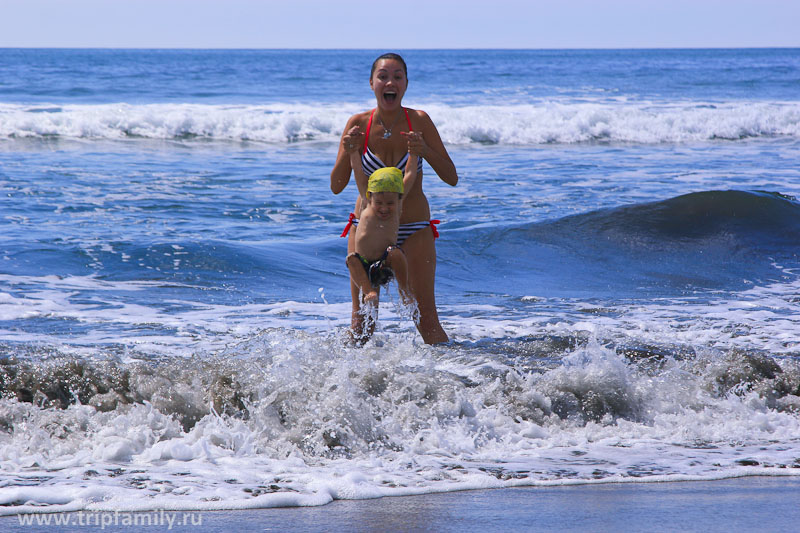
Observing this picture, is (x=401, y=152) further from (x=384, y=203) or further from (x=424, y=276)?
(x=424, y=276)

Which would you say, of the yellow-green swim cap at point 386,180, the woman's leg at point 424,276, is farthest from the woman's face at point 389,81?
the woman's leg at point 424,276

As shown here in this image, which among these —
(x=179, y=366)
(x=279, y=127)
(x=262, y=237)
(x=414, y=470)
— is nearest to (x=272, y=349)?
(x=179, y=366)

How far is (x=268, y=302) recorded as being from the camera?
22.1 feet

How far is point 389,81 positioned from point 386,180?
599 millimetres

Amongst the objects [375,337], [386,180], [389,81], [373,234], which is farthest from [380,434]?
[389,81]

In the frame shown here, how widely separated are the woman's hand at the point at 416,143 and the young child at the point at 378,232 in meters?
0.04

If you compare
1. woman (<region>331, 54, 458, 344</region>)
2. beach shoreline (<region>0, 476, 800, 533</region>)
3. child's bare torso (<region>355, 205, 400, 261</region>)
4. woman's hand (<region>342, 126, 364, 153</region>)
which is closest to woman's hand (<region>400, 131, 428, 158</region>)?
woman (<region>331, 54, 458, 344</region>)

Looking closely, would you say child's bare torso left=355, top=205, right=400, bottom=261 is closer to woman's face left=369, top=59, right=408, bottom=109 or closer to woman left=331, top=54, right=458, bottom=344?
woman left=331, top=54, right=458, bottom=344

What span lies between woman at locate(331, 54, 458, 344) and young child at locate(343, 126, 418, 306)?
0.09m

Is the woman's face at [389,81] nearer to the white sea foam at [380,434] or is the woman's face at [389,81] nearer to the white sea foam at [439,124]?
the white sea foam at [380,434]

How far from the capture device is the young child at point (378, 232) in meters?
4.38

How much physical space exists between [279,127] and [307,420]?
63.4 ft

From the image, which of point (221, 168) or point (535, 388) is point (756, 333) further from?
point (221, 168)

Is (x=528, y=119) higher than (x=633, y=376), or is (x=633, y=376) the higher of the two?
(x=528, y=119)
